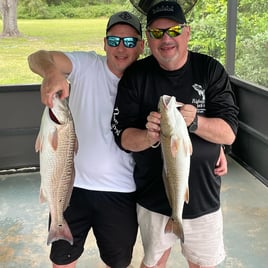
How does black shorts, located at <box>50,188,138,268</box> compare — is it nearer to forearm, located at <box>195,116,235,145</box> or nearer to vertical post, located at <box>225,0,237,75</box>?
forearm, located at <box>195,116,235,145</box>

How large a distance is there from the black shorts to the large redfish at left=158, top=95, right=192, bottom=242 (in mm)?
369

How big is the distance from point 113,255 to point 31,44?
173 inches

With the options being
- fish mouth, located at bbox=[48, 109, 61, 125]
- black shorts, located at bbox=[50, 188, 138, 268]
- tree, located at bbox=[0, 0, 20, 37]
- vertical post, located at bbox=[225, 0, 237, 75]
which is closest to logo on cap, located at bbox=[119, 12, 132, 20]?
fish mouth, located at bbox=[48, 109, 61, 125]

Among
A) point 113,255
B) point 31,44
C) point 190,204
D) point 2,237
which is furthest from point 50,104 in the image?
point 31,44

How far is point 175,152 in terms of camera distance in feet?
5.68

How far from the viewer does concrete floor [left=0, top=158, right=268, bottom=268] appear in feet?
10.6

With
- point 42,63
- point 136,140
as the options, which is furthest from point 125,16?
point 136,140

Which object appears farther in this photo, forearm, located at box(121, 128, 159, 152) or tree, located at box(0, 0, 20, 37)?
tree, located at box(0, 0, 20, 37)

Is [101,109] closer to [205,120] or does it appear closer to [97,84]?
[97,84]

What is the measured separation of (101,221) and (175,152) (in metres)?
0.74

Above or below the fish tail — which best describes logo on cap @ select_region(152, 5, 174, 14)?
above

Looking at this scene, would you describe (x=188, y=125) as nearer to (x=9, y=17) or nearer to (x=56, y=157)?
(x=56, y=157)

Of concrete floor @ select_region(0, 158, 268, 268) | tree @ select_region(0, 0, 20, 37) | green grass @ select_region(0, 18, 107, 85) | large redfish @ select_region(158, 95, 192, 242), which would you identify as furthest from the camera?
green grass @ select_region(0, 18, 107, 85)

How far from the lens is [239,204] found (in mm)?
4164
